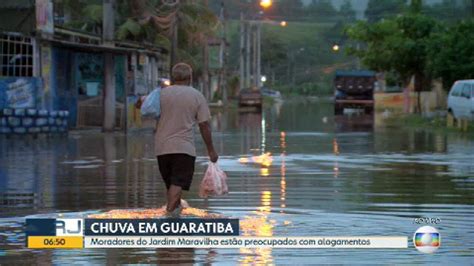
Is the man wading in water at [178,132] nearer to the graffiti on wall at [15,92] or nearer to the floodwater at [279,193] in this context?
the floodwater at [279,193]

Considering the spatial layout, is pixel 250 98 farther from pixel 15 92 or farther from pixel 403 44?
pixel 15 92

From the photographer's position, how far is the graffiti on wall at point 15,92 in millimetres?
30781

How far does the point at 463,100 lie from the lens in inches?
1382

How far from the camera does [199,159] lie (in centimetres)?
2092

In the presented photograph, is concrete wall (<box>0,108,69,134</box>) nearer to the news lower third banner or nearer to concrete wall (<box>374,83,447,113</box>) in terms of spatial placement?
the news lower third banner

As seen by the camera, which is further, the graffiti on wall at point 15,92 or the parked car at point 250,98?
the parked car at point 250,98

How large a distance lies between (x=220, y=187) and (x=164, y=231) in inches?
71.1

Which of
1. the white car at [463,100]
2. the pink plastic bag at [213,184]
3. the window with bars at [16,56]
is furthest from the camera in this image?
the white car at [463,100]

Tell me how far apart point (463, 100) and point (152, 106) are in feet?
86.2

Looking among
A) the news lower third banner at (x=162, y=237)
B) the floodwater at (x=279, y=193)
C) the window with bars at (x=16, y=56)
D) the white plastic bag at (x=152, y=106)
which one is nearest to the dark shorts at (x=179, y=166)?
the white plastic bag at (x=152, y=106)

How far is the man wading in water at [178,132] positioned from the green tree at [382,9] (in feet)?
241

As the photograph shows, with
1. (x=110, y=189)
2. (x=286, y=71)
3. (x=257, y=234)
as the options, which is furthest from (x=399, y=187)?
(x=286, y=71)

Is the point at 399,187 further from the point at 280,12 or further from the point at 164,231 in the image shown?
the point at 280,12

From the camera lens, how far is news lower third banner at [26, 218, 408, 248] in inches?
342
